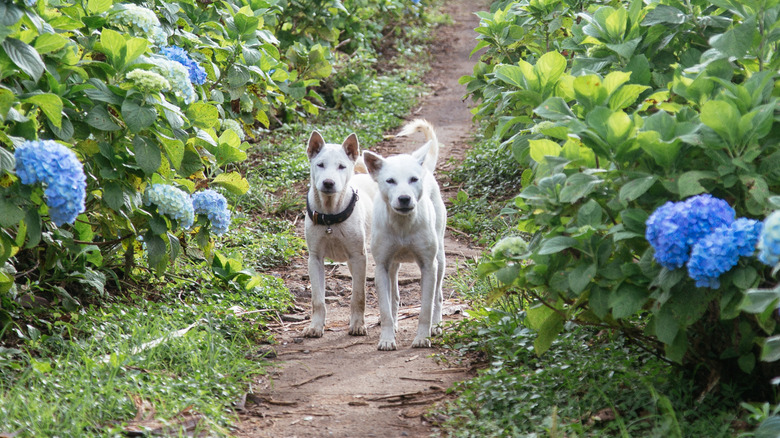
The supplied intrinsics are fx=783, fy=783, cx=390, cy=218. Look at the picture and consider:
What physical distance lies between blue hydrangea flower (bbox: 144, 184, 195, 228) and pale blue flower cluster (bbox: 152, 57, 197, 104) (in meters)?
0.53

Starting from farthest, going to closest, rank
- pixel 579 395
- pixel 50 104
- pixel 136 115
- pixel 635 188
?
1. pixel 136 115
2. pixel 579 395
3. pixel 50 104
4. pixel 635 188

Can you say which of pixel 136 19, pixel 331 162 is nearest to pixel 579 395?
pixel 331 162

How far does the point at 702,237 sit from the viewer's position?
2.71 m

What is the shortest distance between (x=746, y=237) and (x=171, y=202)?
284 cm

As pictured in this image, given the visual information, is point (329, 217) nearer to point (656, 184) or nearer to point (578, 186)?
point (578, 186)

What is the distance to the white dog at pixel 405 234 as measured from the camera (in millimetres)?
4812

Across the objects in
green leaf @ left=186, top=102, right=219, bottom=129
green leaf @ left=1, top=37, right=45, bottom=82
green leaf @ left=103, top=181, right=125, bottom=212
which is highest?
green leaf @ left=1, top=37, right=45, bottom=82

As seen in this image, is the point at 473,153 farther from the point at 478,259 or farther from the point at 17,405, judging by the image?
the point at 17,405

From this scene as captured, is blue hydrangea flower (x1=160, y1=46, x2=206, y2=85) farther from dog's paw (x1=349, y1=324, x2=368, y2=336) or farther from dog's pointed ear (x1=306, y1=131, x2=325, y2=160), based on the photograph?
dog's paw (x1=349, y1=324, x2=368, y2=336)

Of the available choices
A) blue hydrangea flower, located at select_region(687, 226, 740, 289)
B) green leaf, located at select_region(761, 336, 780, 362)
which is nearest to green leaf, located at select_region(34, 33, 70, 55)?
blue hydrangea flower, located at select_region(687, 226, 740, 289)

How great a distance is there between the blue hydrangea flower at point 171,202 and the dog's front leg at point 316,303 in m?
1.21

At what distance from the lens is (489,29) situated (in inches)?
251

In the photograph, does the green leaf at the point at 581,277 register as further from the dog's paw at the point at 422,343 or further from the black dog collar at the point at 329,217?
the black dog collar at the point at 329,217

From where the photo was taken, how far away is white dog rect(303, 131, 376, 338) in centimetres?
520
